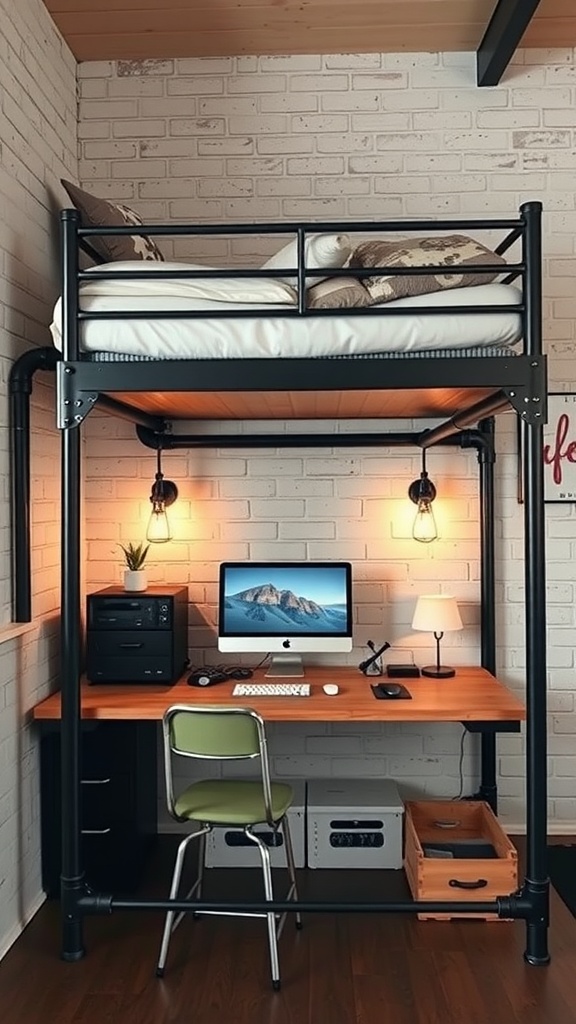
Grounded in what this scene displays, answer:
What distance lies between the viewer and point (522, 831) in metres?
3.35

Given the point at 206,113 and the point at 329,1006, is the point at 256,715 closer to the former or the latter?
the point at 329,1006

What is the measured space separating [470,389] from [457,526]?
1.07 metres

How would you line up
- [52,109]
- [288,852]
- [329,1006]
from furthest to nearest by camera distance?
[52,109], [288,852], [329,1006]

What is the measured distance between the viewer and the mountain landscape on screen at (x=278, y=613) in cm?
314

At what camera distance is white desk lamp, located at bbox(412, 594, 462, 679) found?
121 inches

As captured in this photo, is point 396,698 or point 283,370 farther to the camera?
point 396,698

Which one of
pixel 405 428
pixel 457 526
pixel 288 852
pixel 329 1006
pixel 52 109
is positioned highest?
pixel 52 109

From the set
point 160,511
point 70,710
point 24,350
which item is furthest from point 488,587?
point 24,350

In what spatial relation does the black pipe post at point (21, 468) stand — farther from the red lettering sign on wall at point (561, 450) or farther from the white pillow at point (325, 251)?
the red lettering sign on wall at point (561, 450)

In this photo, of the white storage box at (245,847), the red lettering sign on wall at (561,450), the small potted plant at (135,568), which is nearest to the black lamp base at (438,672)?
the white storage box at (245,847)

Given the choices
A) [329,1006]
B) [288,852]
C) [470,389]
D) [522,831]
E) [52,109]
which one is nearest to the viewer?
[329,1006]

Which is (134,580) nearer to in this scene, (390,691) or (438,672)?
(390,691)

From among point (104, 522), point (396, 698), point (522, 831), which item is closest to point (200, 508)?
point (104, 522)

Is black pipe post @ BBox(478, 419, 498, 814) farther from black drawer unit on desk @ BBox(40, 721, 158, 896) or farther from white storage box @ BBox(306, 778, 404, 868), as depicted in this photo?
black drawer unit on desk @ BBox(40, 721, 158, 896)
